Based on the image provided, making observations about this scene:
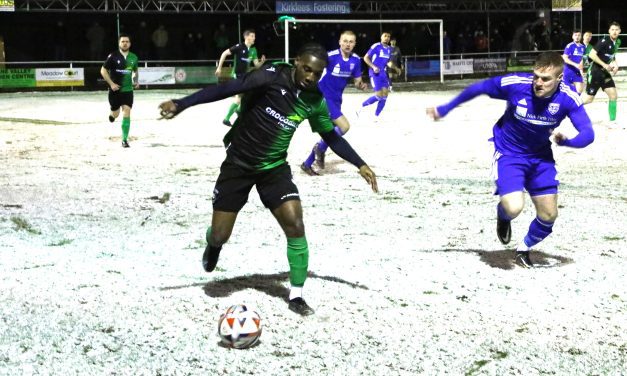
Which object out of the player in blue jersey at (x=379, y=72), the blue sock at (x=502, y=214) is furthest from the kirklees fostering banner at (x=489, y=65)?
the blue sock at (x=502, y=214)

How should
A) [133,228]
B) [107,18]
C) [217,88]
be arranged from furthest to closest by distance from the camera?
[107,18] < [133,228] < [217,88]

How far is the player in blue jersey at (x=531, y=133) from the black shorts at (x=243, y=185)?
184cm

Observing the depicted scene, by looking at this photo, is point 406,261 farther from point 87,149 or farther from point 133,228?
point 87,149

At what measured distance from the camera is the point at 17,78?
98.4 feet

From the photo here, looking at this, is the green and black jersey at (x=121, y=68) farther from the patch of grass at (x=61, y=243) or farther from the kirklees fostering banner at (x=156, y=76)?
the kirklees fostering banner at (x=156, y=76)

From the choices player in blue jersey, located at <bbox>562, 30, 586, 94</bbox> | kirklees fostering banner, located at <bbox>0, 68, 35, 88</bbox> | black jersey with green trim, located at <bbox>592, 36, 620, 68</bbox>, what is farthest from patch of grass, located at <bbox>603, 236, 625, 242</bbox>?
kirklees fostering banner, located at <bbox>0, 68, 35, 88</bbox>

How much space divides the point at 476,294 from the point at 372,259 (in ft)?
4.19

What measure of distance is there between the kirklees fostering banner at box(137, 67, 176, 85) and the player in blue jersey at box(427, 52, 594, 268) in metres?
25.4

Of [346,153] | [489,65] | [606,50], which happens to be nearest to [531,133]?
[346,153]

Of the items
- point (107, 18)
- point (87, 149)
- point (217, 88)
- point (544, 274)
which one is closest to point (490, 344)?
point (544, 274)

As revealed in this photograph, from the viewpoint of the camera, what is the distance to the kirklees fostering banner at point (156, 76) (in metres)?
31.1

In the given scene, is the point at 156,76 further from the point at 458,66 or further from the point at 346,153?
the point at 346,153

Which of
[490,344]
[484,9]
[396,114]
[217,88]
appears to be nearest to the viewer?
[490,344]

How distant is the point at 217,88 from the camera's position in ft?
18.0
